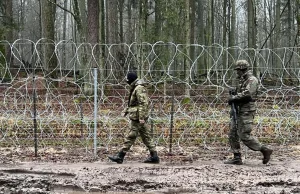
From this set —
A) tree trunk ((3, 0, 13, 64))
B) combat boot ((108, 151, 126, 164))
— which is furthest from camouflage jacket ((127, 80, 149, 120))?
tree trunk ((3, 0, 13, 64))

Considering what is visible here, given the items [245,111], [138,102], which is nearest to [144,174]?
[138,102]

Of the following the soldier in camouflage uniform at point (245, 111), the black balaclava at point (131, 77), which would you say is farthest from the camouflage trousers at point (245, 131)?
the black balaclava at point (131, 77)

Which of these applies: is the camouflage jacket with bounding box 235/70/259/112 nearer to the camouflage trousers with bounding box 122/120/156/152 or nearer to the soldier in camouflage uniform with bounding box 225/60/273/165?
the soldier in camouflage uniform with bounding box 225/60/273/165

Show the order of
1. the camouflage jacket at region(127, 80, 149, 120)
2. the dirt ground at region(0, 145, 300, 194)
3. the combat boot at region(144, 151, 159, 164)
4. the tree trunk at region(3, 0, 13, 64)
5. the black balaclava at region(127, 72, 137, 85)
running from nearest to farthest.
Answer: the dirt ground at region(0, 145, 300, 194), the camouflage jacket at region(127, 80, 149, 120), the black balaclava at region(127, 72, 137, 85), the combat boot at region(144, 151, 159, 164), the tree trunk at region(3, 0, 13, 64)

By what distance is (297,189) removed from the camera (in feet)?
20.0

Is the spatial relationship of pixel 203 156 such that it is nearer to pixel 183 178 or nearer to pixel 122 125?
pixel 183 178

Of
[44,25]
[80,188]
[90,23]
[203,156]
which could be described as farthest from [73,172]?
[44,25]

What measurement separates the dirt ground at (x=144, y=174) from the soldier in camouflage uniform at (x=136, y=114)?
0.22m

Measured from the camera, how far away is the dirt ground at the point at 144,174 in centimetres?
611

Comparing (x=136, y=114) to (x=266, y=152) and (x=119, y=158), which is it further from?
(x=266, y=152)

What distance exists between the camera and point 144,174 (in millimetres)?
6855

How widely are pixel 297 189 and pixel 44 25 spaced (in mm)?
14246

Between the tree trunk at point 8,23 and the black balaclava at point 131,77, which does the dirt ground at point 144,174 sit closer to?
the black balaclava at point 131,77

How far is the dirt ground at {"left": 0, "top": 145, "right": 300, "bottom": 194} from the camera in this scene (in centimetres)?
611
